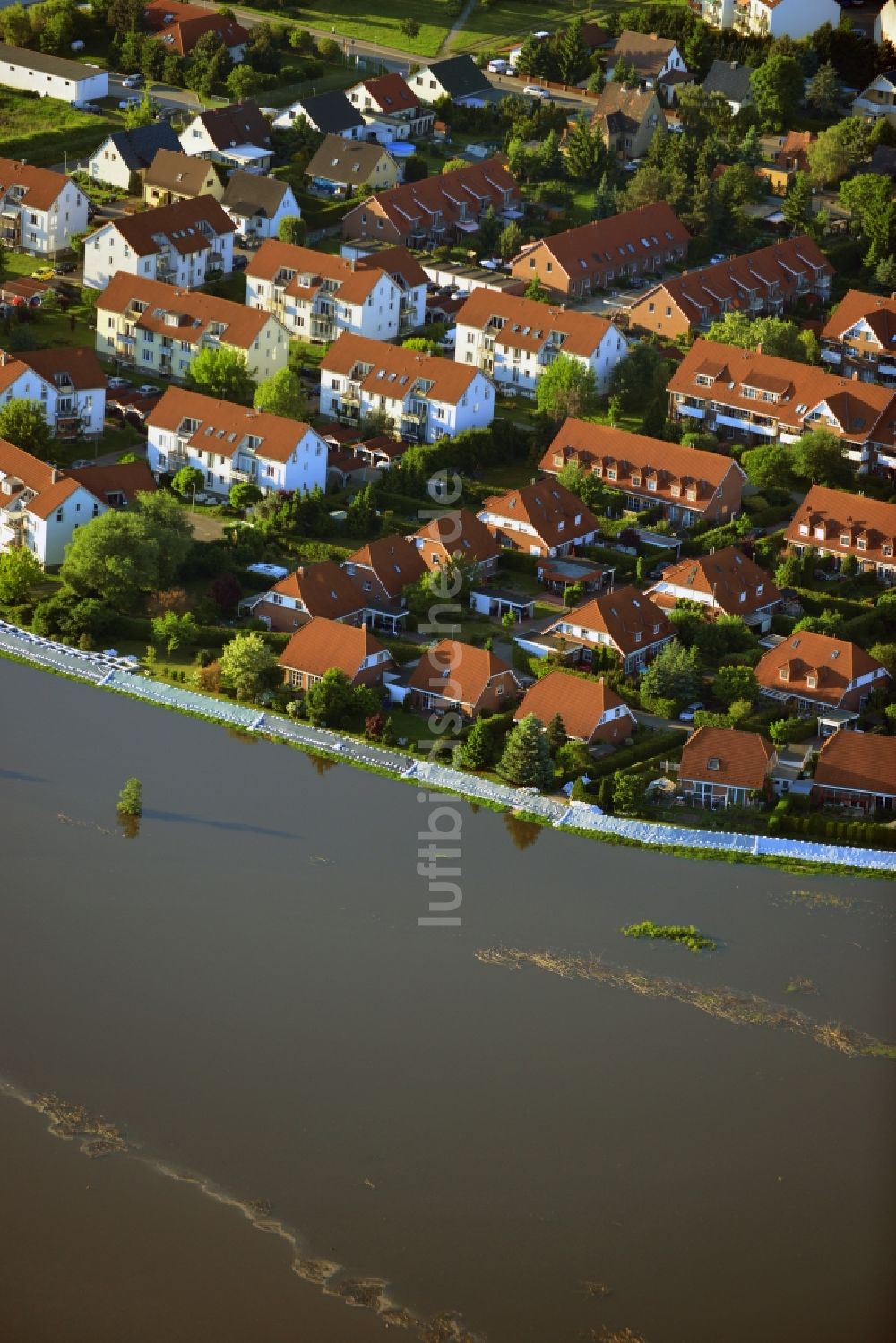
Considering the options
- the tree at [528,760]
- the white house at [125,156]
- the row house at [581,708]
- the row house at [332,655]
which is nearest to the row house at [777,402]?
the row house at [581,708]

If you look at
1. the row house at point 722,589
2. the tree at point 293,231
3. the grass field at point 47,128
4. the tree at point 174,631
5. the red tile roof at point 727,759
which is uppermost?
the red tile roof at point 727,759

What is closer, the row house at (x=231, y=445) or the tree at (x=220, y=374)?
the row house at (x=231, y=445)

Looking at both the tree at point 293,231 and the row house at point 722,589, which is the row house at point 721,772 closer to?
the row house at point 722,589

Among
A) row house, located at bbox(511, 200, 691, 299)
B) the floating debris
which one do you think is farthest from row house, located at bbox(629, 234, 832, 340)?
the floating debris

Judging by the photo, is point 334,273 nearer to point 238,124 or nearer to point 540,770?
point 238,124

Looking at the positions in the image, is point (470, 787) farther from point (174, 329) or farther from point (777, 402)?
point (174, 329)

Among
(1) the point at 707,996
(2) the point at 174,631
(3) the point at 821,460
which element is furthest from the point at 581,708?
(3) the point at 821,460

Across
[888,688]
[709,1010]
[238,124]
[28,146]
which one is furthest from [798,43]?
[709,1010]
